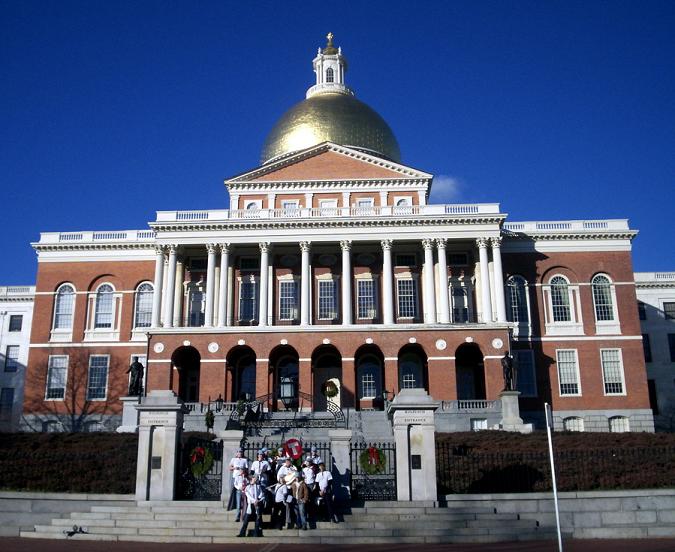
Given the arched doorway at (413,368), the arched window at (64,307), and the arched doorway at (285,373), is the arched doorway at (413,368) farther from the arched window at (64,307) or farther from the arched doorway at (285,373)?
the arched window at (64,307)

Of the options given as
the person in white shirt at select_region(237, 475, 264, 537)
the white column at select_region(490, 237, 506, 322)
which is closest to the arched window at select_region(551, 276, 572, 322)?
the white column at select_region(490, 237, 506, 322)

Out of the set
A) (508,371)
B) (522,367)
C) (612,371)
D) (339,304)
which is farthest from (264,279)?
(612,371)

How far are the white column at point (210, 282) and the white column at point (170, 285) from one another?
84.8 inches

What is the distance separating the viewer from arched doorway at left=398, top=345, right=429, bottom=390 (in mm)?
47594

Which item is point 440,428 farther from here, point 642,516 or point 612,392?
point 642,516

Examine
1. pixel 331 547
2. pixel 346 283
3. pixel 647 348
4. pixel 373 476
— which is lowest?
pixel 331 547

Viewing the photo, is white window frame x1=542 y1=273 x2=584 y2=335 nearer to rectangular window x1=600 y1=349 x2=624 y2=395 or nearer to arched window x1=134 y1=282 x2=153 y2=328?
rectangular window x1=600 y1=349 x2=624 y2=395

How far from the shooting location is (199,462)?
66.1 ft

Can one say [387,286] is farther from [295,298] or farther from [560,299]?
[560,299]

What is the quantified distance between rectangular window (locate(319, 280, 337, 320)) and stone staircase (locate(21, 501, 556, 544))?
30348 millimetres

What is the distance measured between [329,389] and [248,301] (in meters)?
9.51

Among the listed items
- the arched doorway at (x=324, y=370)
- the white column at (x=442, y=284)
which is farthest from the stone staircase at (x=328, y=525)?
the arched doorway at (x=324, y=370)

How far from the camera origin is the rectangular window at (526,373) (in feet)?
157

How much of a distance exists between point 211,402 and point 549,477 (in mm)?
26149
